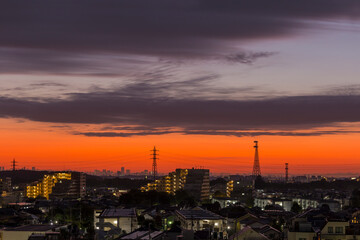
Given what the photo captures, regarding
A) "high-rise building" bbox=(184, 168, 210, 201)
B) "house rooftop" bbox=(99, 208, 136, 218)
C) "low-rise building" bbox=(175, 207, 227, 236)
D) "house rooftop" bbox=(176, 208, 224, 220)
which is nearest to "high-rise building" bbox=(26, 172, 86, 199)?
"high-rise building" bbox=(184, 168, 210, 201)

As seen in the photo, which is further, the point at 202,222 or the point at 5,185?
the point at 5,185

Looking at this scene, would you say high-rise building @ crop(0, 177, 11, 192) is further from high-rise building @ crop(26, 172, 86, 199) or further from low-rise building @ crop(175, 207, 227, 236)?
low-rise building @ crop(175, 207, 227, 236)

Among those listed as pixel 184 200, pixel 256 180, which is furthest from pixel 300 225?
pixel 256 180

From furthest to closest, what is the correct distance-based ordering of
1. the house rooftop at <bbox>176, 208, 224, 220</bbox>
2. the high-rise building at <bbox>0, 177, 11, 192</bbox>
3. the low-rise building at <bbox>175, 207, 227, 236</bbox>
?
1. the high-rise building at <bbox>0, 177, 11, 192</bbox>
2. the house rooftop at <bbox>176, 208, 224, 220</bbox>
3. the low-rise building at <bbox>175, 207, 227, 236</bbox>

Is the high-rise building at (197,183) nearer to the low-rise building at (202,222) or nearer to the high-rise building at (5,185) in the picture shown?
the high-rise building at (5,185)

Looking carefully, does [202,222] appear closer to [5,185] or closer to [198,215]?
[198,215]

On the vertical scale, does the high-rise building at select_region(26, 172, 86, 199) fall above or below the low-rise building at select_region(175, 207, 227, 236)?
below

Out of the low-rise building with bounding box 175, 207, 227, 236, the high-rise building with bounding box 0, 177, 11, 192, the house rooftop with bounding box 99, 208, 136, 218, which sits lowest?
the high-rise building with bounding box 0, 177, 11, 192

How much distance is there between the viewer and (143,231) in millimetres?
30984

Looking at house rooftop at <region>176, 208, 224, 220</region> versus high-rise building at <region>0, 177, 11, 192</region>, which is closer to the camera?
house rooftop at <region>176, 208, 224, 220</region>

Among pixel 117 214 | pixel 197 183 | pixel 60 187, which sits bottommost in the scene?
pixel 60 187

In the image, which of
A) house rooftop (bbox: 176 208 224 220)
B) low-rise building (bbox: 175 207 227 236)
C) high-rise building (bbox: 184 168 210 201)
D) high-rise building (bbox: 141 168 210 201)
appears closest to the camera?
low-rise building (bbox: 175 207 227 236)

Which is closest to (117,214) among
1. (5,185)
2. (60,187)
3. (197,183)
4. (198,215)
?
(198,215)

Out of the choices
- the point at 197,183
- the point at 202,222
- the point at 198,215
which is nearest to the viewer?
the point at 202,222
